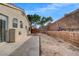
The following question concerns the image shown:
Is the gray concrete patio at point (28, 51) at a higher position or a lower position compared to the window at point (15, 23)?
lower

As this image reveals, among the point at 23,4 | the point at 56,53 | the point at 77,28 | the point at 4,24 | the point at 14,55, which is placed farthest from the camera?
the point at 4,24

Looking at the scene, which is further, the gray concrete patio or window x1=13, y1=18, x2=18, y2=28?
window x1=13, y1=18, x2=18, y2=28

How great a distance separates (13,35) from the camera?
27.6ft

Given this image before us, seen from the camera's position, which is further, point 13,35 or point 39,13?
point 13,35

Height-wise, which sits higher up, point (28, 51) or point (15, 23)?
point (15, 23)

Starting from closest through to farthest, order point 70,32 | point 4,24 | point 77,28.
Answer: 1. point 77,28
2. point 70,32
3. point 4,24

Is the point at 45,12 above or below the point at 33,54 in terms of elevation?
above

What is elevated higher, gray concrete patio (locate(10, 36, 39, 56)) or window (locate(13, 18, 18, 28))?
window (locate(13, 18, 18, 28))

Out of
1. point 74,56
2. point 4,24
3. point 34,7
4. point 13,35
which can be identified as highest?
point 34,7

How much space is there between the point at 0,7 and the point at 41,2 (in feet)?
7.34

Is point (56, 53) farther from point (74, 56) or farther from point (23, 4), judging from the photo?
point (23, 4)

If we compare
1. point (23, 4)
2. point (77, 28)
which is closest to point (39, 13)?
point (23, 4)

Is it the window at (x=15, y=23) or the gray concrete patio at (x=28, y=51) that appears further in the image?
the window at (x=15, y=23)

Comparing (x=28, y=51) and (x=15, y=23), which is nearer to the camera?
(x=28, y=51)
